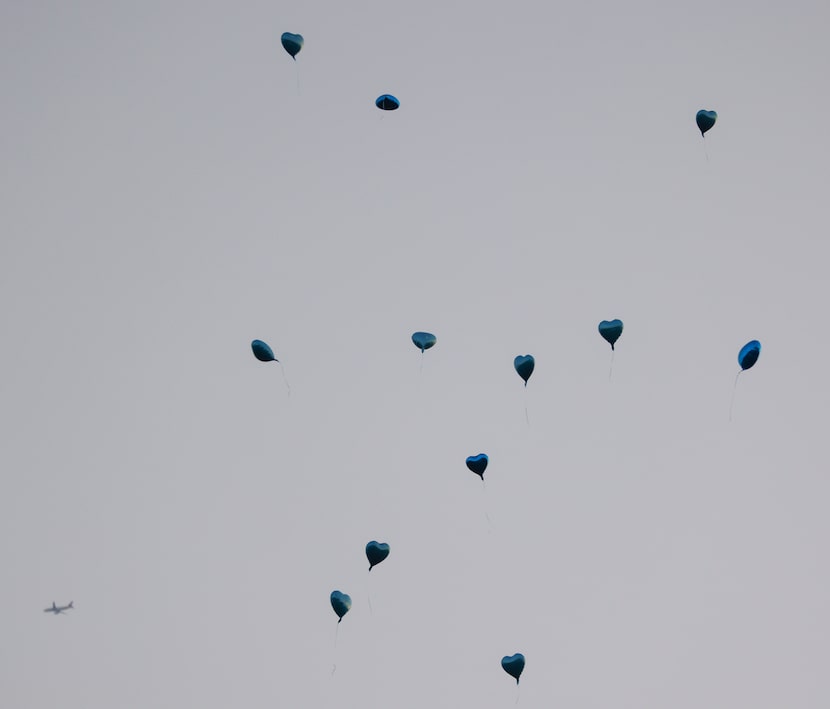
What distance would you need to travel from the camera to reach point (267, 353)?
1140 cm

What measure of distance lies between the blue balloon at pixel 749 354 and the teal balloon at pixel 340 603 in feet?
17.0

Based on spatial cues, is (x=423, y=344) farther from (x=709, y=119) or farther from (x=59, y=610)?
(x=59, y=610)

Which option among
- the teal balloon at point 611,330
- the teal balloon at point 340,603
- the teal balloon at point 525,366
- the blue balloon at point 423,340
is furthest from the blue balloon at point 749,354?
the teal balloon at point 340,603

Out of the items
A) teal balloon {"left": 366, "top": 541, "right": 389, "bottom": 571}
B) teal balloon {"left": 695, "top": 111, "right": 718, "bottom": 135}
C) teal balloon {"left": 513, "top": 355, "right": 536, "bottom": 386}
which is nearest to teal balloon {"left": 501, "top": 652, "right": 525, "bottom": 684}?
teal balloon {"left": 366, "top": 541, "right": 389, "bottom": 571}

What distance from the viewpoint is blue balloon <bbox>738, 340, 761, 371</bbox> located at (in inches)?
417

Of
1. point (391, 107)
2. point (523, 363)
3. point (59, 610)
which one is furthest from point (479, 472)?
point (59, 610)

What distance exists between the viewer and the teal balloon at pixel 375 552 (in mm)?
→ 11414

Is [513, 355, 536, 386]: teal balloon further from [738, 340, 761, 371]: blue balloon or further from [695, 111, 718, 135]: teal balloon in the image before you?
[695, 111, 718, 135]: teal balloon

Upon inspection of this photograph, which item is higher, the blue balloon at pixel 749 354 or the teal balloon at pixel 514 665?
the blue balloon at pixel 749 354

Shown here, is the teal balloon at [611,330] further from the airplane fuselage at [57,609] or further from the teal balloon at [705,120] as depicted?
the airplane fuselage at [57,609]

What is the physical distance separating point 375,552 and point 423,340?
250 cm

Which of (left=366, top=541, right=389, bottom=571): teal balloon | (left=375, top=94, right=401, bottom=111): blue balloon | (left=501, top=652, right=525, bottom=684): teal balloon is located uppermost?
(left=375, top=94, right=401, bottom=111): blue balloon

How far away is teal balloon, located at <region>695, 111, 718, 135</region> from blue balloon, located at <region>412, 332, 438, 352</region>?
394 centimetres

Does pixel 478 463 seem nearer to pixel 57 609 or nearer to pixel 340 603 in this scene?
pixel 340 603
